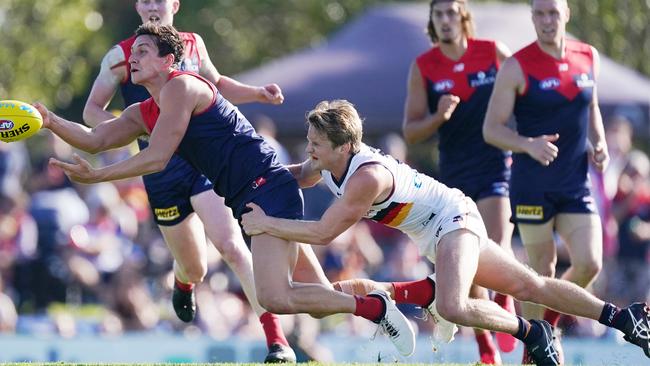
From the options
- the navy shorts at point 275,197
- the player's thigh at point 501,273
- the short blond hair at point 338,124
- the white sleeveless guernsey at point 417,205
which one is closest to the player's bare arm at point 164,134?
the navy shorts at point 275,197

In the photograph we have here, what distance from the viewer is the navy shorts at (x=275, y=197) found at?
8258 mm

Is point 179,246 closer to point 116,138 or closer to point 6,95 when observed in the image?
point 116,138

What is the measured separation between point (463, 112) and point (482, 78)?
300mm

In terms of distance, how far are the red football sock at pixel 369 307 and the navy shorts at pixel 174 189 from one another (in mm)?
1731

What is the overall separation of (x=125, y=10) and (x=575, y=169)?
2477 cm

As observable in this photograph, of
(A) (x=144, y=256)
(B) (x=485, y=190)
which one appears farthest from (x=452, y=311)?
(A) (x=144, y=256)

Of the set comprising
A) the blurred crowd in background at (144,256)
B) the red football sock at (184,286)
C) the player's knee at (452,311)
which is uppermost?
the player's knee at (452,311)

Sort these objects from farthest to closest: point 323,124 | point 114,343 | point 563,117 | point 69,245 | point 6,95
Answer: point 6,95, point 69,245, point 114,343, point 563,117, point 323,124

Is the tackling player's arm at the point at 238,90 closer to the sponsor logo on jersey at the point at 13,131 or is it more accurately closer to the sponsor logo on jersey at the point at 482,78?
the sponsor logo on jersey at the point at 482,78

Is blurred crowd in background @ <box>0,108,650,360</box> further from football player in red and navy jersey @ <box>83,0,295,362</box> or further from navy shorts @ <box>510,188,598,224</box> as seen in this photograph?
football player in red and navy jersey @ <box>83,0,295,362</box>

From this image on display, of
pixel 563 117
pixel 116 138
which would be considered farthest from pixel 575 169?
pixel 116 138

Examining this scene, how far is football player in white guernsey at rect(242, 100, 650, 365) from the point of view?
8102mm

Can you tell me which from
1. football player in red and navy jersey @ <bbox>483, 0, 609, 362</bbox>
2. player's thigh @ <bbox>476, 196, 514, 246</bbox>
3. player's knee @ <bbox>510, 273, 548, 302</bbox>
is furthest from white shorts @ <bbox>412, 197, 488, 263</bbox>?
player's thigh @ <bbox>476, 196, 514, 246</bbox>

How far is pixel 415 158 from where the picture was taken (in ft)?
80.9
